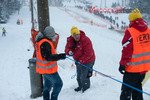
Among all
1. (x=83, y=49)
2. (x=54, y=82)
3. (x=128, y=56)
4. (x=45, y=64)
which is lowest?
(x=54, y=82)

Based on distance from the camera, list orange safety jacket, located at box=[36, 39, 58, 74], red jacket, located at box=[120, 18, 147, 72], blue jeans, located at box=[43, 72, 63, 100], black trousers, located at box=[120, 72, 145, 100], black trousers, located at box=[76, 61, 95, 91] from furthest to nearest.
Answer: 1. black trousers, located at box=[76, 61, 95, 91]
2. blue jeans, located at box=[43, 72, 63, 100]
3. orange safety jacket, located at box=[36, 39, 58, 74]
4. black trousers, located at box=[120, 72, 145, 100]
5. red jacket, located at box=[120, 18, 147, 72]

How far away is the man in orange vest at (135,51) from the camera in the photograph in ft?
8.79

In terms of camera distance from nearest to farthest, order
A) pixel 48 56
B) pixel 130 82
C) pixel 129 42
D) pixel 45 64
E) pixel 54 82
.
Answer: pixel 129 42 < pixel 130 82 < pixel 48 56 < pixel 45 64 < pixel 54 82

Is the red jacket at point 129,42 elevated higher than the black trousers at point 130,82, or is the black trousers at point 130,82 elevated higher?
the red jacket at point 129,42

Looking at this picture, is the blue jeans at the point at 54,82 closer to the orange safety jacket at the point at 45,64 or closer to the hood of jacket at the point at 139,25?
the orange safety jacket at the point at 45,64

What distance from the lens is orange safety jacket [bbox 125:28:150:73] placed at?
2695 mm

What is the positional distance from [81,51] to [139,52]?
1.63 m

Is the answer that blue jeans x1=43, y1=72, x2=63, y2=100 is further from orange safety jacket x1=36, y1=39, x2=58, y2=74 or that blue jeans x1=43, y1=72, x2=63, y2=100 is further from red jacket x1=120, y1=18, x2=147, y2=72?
red jacket x1=120, y1=18, x2=147, y2=72

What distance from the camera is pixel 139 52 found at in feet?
8.97

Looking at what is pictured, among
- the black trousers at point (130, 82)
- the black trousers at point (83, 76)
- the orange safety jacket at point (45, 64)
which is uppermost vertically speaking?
the orange safety jacket at point (45, 64)

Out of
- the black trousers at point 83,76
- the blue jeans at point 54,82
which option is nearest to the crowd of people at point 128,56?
the blue jeans at point 54,82

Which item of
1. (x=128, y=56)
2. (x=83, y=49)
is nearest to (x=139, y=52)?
(x=128, y=56)

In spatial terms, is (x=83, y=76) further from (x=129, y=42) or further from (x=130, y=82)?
(x=129, y=42)

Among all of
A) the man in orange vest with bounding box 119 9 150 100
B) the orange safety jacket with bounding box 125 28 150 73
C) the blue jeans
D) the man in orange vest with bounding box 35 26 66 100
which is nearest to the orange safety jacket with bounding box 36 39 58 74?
the man in orange vest with bounding box 35 26 66 100
